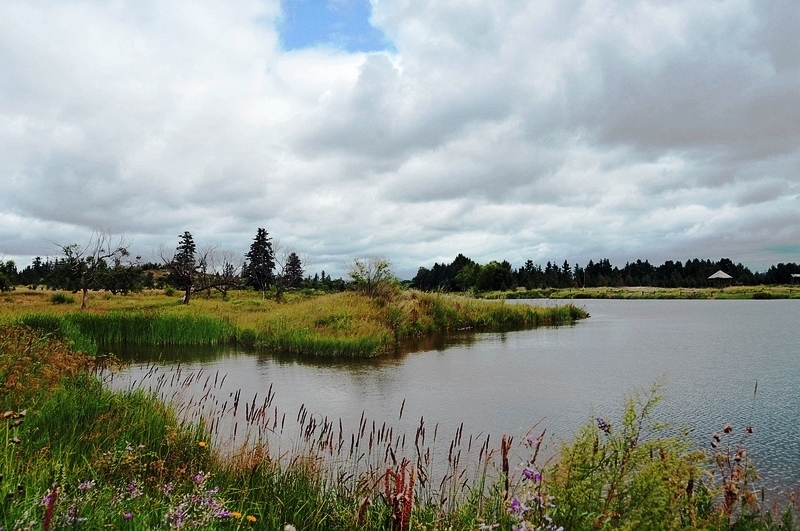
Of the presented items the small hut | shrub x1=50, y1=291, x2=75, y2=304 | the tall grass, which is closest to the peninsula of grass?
the tall grass

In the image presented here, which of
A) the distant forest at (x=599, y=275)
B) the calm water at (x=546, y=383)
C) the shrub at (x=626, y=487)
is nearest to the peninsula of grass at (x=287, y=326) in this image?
the calm water at (x=546, y=383)

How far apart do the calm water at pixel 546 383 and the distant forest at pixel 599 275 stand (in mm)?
65033

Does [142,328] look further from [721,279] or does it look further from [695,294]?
[721,279]

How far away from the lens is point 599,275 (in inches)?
3922

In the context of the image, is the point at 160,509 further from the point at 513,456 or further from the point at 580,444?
the point at 513,456

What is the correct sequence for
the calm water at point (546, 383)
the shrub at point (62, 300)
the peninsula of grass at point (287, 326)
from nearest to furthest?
1. the calm water at point (546, 383)
2. the peninsula of grass at point (287, 326)
3. the shrub at point (62, 300)

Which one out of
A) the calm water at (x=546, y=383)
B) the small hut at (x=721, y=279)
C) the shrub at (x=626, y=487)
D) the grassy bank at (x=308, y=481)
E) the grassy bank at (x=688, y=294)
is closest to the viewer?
the grassy bank at (x=308, y=481)

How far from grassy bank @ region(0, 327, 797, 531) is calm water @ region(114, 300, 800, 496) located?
43.6 inches

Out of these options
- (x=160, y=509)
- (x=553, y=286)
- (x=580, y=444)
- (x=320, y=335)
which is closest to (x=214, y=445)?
(x=160, y=509)

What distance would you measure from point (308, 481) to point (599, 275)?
335 feet

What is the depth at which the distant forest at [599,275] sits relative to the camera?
285ft

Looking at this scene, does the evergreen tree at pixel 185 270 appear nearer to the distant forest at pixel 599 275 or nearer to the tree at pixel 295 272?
the tree at pixel 295 272

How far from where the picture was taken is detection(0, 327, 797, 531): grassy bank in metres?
2.66

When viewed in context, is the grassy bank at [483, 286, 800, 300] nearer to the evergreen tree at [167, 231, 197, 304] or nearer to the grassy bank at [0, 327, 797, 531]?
the evergreen tree at [167, 231, 197, 304]
